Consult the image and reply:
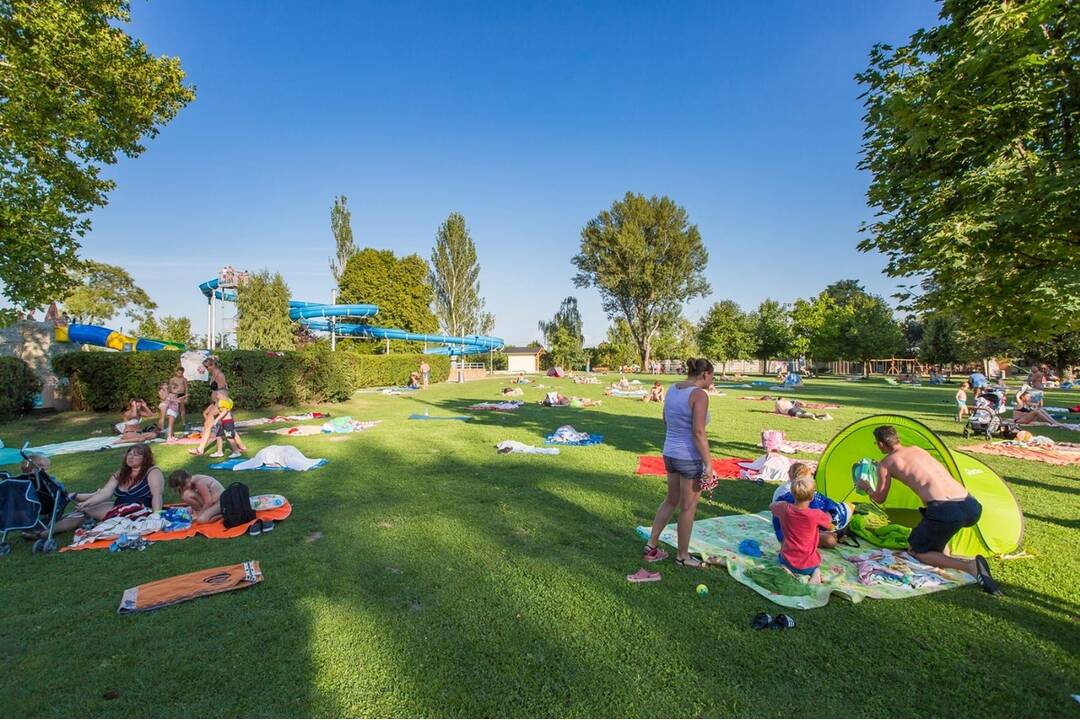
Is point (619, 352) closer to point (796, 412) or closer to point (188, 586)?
point (796, 412)

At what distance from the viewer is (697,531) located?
19.7 ft

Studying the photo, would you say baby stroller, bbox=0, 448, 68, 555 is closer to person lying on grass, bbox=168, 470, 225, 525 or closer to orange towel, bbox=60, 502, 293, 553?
orange towel, bbox=60, 502, 293, 553

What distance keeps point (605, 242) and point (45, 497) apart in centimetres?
5378

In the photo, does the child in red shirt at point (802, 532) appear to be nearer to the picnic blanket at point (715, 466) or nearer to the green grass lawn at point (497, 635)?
the green grass lawn at point (497, 635)

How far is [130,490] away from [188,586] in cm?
268

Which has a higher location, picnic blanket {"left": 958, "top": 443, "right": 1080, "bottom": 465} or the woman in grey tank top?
the woman in grey tank top

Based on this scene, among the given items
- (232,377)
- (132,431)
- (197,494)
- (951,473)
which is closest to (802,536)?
(951,473)

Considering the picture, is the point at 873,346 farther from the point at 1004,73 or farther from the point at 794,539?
the point at 794,539

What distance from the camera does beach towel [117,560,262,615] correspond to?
413 centimetres

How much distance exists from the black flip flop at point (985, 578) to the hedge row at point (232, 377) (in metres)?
18.6

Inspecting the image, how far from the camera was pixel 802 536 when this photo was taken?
4691 millimetres

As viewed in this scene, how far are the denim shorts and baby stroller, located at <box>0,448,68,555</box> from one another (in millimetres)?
6417

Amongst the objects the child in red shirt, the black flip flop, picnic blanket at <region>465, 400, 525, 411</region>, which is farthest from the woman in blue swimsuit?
picnic blanket at <region>465, 400, 525, 411</region>

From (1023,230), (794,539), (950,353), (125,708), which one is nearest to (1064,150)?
(1023,230)
